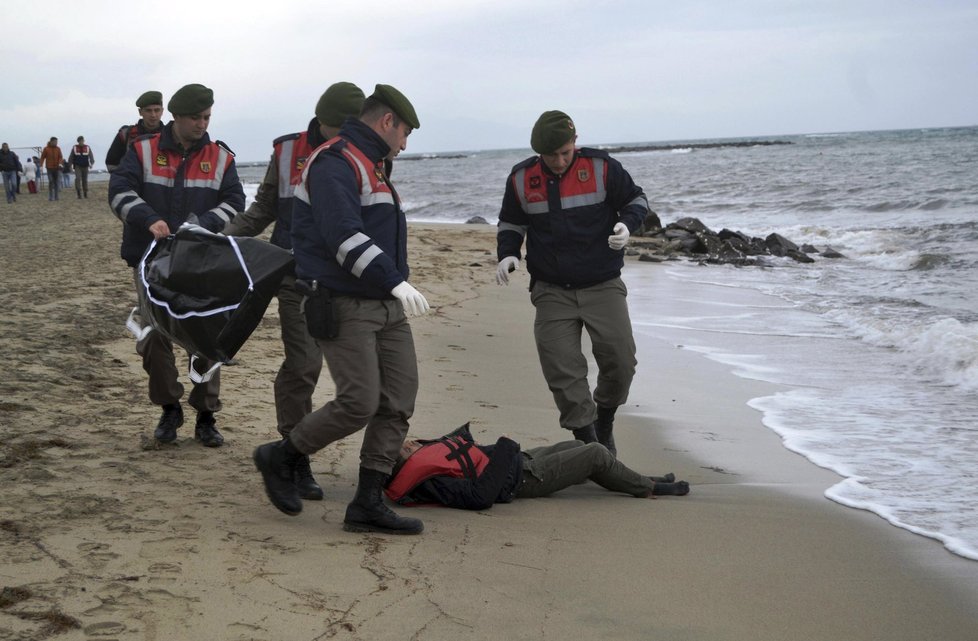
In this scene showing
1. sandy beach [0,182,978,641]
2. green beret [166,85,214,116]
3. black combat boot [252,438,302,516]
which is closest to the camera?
sandy beach [0,182,978,641]

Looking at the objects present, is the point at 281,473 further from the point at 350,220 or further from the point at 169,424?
the point at 169,424

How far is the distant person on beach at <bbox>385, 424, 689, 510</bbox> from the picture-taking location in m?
4.35

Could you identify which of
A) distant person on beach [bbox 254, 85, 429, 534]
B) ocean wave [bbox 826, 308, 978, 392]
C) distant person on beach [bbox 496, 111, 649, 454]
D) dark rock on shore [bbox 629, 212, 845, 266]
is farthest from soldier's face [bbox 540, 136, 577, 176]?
dark rock on shore [bbox 629, 212, 845, 266]

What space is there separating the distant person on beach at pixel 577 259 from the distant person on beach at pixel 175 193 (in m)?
1.47

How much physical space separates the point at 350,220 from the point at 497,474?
134cm

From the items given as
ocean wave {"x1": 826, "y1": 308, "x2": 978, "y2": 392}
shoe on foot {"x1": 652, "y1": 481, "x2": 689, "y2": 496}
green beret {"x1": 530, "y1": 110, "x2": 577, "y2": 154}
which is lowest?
shoe on foot {"x1": 652, "y1": 481, "x2": 689, "y2": 496}

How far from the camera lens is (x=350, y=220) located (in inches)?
148

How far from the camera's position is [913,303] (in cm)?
1152

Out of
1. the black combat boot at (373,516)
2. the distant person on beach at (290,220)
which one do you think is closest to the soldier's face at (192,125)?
the distant person on beach at (290,220)

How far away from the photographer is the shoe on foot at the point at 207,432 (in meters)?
5.14

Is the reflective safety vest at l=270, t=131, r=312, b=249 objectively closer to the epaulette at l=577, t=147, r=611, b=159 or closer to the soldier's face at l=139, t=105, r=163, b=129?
the epaulette at l=577, t=147, r=611, b=159

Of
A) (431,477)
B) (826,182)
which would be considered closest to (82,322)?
(431,477)

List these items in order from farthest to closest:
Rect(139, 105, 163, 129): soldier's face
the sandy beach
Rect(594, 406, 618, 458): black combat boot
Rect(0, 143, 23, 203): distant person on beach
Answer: Rect(0, 143, 23, 203): distant person on beach
Rect(139, 105, 163, 129): soldier's face
Rect(594, 406, 618, 458): black combat boot
the sandy beach

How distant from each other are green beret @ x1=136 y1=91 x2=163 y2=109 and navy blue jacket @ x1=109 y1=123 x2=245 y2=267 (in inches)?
45.5
